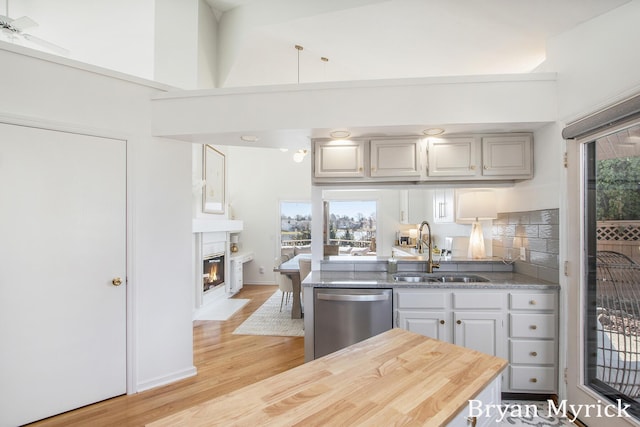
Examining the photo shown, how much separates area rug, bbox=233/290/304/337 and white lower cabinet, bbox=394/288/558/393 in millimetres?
1760

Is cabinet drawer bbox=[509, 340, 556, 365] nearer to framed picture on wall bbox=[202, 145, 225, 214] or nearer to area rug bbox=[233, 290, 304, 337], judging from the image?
area rug bbox=[233, 290, 304, 337]

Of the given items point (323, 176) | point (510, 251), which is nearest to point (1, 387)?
point (323, 176)

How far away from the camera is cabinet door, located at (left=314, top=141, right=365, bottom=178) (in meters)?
2.64

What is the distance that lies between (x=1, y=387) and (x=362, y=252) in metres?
2.98

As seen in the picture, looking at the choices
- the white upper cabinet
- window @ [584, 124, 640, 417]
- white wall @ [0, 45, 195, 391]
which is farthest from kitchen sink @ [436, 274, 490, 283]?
white wall @ [0, 45, 195, 391]

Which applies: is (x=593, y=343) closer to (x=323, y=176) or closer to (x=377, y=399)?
(x=377, y=399)

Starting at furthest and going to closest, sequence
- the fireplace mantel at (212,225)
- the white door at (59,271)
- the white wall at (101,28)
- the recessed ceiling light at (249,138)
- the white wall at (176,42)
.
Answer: the fireplace mantel at (212,225)
the white wall at (101,28)
the white wall at (176,42)
the recessed ceiling light at (249,138)
the white door at (59,271)

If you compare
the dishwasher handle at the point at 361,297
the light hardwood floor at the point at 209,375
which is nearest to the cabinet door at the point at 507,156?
the dishwasher handle at the point at 361,297

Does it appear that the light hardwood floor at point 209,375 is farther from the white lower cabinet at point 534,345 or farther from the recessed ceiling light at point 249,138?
the recessed ceiling light at point 249,138

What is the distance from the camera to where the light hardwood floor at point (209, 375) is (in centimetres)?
205

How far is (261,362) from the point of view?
2.85 m

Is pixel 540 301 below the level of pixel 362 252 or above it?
below

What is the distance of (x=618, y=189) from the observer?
5.68 ft

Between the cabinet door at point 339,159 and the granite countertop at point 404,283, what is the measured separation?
0.93 meters
